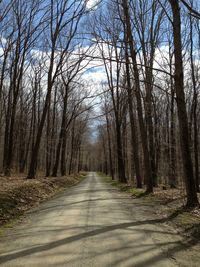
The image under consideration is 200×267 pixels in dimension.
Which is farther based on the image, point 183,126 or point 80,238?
point 183,126

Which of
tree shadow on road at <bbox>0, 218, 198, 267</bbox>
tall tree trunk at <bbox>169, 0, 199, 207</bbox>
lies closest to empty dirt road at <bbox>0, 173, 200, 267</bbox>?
tree shadow on road at <bbox>0, 218, 198, 267</bbox>

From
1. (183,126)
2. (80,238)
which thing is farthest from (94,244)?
(183,126)

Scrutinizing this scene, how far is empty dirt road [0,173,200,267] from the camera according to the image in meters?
5.39

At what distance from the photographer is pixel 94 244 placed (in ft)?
21.2

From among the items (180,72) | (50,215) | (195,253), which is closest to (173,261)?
(195,253)

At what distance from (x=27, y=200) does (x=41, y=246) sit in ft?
27.0

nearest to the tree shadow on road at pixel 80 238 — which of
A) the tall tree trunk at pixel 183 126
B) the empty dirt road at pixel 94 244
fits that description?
the empty dirt road at pixel 94 244

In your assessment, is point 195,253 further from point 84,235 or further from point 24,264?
point 24,264

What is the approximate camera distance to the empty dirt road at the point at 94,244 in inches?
212

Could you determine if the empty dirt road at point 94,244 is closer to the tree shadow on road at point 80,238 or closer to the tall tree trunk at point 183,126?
the tree shadow on road at point 80,238

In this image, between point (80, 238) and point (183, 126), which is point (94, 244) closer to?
point (80, 238)

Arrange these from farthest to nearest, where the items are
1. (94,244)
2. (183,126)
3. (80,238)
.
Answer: (183,126), (80,238), (94,244)

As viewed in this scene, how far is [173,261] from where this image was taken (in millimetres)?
5461

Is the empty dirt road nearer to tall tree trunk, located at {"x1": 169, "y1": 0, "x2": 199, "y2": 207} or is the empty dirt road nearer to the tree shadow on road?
the tree shadow on road
